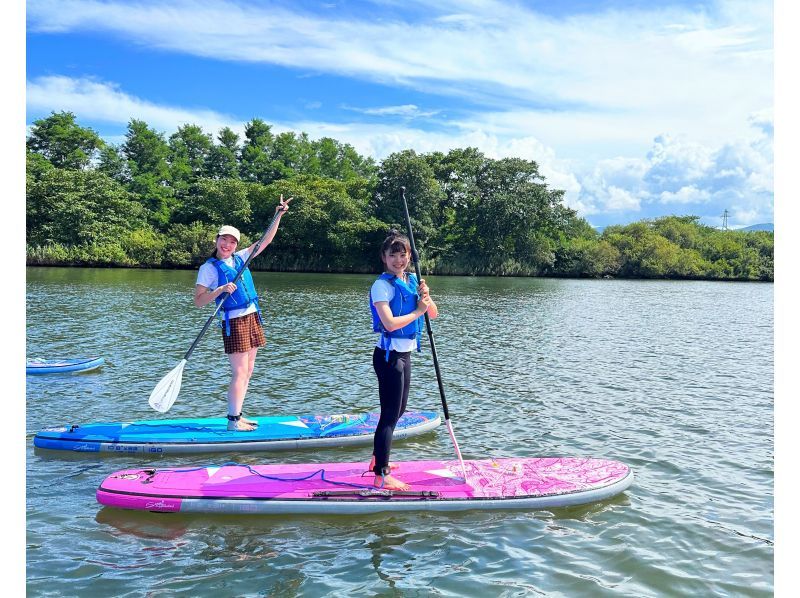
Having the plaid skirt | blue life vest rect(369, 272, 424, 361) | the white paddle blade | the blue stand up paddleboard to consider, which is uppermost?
blue life vest rect(369, 272, 424, 361)

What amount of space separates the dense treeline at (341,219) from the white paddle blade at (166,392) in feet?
168

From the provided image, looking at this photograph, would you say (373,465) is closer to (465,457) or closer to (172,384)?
(465,457)

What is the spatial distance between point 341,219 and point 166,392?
5554 cm

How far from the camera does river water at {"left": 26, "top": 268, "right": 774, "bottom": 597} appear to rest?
5488 mm

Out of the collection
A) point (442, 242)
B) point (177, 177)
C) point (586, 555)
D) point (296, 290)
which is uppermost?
point (177, 177)

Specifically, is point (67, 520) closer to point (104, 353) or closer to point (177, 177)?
point (104, 353)

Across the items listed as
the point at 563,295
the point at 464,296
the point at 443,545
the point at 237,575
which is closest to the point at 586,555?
the point at 443,545

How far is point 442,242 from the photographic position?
6606cm

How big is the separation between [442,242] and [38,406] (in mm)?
56941

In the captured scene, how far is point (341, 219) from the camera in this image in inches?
2482

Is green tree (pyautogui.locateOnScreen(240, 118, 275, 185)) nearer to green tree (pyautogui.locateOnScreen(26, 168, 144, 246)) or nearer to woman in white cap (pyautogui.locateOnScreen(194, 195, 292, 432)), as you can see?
green tree (pyautogui.locateOnScreen(26, 168, 144, 246))

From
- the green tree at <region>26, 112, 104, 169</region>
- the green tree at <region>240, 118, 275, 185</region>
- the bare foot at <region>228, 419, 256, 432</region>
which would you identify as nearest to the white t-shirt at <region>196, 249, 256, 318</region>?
the bare foot at <region>228, 419, 256, 432</region>

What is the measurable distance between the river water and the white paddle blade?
2.32 ft

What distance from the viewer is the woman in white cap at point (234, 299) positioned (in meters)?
7.93
